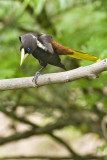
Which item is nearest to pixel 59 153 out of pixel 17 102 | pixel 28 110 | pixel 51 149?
pixel 51 149

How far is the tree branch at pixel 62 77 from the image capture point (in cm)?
185

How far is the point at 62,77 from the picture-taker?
1934mm

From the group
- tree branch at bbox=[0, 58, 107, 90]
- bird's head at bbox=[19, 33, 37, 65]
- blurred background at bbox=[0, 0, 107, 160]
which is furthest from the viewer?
blurred background at bbox=[0, 0, 107, 160]

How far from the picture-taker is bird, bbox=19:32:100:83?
87.4 inches

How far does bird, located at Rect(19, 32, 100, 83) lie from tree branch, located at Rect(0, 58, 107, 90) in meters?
0.08

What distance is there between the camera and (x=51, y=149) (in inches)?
253

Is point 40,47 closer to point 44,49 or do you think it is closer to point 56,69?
point 44,49

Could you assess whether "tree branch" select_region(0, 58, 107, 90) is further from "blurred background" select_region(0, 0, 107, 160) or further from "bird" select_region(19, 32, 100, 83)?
"blurred background" select_region(0, 0, 107, 160)

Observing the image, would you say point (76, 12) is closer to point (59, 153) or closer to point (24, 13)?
point (24, 13)

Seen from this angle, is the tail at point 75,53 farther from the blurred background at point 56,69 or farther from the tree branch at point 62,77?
the blurred background at point 56,69

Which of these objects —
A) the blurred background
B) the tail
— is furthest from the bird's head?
the blurred background

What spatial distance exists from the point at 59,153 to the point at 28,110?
220 centimetres

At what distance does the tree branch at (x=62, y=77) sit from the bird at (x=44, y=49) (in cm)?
8

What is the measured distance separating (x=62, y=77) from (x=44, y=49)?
1.39ft
